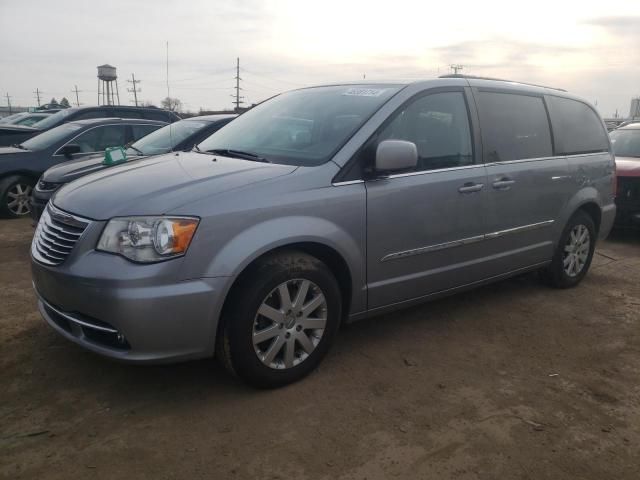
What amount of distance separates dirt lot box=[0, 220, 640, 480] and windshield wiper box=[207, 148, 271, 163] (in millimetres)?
1310

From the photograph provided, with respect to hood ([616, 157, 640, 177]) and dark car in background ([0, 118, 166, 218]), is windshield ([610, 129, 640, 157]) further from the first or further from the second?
dark car in background ([0, 118, 166, 218])

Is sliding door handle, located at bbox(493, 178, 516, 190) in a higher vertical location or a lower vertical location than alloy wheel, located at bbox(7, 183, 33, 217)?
higher

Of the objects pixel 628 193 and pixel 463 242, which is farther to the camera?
pixel 628 193

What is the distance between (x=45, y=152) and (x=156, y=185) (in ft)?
19.2

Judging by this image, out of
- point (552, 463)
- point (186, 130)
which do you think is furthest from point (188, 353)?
point (186, 130)

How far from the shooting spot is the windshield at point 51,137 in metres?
8.07

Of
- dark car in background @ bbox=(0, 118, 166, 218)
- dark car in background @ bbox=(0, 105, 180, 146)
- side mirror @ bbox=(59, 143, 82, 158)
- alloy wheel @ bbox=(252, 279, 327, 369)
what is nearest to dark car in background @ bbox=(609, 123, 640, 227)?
alloy wheel @ bbox=(252, 279, 327, 369)

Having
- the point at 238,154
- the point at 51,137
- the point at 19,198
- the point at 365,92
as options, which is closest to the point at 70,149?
the point at 51,137

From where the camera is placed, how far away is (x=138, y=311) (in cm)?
262

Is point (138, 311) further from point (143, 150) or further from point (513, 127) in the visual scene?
point (143, 150)

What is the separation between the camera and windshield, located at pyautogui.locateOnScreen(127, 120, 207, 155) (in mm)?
6617

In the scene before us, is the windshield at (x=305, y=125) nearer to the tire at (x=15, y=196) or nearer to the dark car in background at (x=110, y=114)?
the tire at (x=15, y=196)

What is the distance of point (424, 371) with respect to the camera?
Answer: 341 centimetres

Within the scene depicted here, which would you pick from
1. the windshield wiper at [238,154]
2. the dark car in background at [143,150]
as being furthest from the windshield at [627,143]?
the windshield wiper at [238,154]
